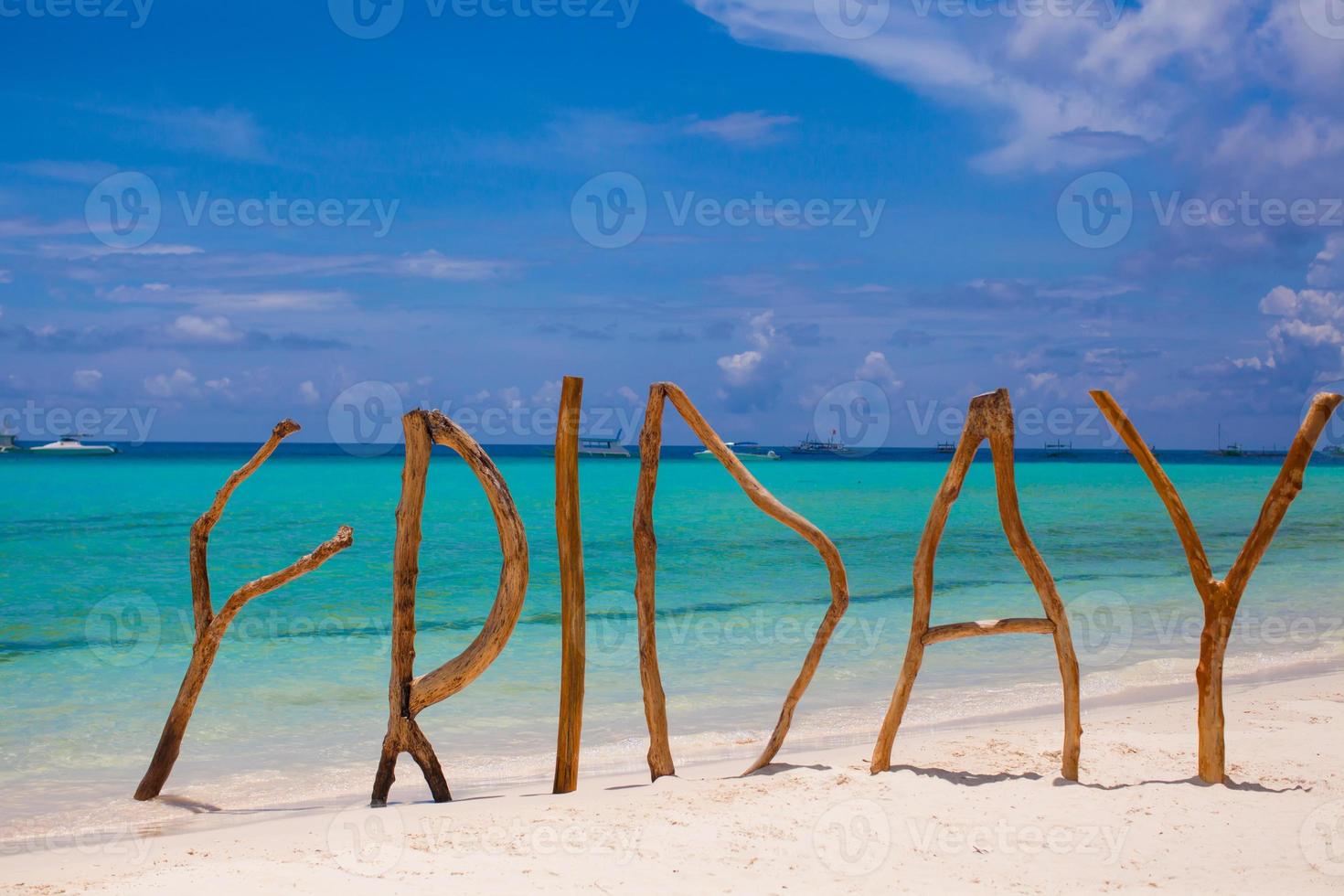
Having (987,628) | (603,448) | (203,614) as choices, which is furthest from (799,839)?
(603,448)

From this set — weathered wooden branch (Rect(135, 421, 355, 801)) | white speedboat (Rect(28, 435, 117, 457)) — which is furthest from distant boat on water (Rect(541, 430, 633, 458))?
weathered wooden branch (Rect(135, 421, 355, 801))

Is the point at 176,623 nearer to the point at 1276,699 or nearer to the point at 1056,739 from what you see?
the point at 1056,739

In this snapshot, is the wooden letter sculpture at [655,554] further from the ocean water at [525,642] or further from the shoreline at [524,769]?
the ocean water at [525,642]

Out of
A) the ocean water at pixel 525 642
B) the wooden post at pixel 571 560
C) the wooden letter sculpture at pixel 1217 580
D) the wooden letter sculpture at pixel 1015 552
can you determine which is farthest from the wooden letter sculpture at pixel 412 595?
the wooden letter sculpture at pixel 1217 580

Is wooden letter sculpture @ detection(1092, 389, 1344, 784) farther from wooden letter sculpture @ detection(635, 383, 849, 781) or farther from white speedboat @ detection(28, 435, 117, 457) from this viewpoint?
white speedboat @ detection(28, 435, 117, 457)

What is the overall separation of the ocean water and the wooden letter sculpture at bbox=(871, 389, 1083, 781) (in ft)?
7.39

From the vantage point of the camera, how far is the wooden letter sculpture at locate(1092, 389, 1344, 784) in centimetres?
497

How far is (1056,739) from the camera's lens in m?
6.64

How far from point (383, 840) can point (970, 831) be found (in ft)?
8.61

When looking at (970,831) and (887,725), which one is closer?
(970,831)

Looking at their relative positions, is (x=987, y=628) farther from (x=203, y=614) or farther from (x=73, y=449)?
(x=73, y=449)

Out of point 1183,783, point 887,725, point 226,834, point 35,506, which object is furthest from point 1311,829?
point 35,506

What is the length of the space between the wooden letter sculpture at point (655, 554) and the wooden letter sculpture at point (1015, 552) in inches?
17.5

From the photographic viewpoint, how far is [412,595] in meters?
5.27
